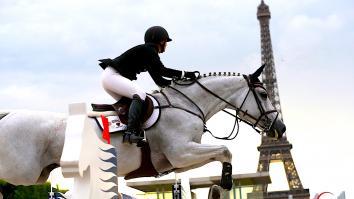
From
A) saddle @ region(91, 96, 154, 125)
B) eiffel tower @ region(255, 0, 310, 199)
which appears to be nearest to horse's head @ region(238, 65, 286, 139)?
saddle @ region(91, 96, 154, 125)

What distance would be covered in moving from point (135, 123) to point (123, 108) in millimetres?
426

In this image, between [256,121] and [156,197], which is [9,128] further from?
[156,197]

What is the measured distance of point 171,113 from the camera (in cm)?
968

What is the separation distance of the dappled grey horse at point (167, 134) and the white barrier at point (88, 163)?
163cm

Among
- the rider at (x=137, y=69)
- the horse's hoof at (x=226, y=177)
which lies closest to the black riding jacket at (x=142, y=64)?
the rider at (x=137, y=69)

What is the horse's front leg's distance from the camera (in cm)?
942

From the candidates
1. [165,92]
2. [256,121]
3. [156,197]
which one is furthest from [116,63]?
[156,197]

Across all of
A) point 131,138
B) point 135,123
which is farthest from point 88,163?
point 135,123

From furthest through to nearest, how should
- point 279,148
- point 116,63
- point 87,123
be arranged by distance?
point 279,148, point 116,63, point 87,123

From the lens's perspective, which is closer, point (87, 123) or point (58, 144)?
point (87, 123)

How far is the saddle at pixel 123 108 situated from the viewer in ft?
30.9

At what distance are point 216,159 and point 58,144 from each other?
204 cm

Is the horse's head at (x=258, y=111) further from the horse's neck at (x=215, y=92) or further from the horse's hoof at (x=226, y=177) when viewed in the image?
the horse's hoof at (x=226, y=177)

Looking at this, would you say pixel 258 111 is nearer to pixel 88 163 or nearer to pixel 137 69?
pixel 137 69
